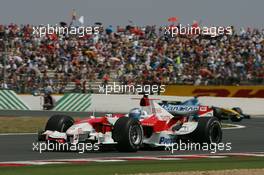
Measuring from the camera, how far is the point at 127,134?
47.9ft

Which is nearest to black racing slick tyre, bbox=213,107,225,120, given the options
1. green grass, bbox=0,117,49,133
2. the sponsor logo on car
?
green grass, bbox=0,117,49,133

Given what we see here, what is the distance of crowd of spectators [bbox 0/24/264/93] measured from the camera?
3528 cm

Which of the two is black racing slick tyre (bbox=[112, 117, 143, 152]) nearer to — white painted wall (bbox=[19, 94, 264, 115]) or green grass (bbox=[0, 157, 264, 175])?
green grass (bbox=[0, 157, 264, 175])

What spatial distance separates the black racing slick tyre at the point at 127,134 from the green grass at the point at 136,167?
187 cm

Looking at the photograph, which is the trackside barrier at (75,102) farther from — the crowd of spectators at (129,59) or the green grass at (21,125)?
the green grass at (21,125)

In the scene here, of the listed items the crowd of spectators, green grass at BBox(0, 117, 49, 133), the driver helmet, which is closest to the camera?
the driver helmet

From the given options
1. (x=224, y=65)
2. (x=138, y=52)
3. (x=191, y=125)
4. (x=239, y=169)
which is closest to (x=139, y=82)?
(x=138, y=52)

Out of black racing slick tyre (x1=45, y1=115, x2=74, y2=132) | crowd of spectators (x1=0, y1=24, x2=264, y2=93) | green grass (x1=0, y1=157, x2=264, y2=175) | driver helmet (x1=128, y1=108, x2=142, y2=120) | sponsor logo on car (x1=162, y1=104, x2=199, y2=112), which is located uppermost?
crowd of spectators (x1=0, y1=24, x2=264, y2=93)

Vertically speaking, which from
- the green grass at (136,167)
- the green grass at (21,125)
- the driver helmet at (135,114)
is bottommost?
the green grass at (136,167)

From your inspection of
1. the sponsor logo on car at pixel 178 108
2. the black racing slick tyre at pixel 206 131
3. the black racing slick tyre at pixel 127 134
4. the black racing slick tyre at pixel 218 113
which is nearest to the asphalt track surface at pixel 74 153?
the black racing slick tyre at pixel 127 134

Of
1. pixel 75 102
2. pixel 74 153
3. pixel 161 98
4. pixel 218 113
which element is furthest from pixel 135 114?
pixel 75 102

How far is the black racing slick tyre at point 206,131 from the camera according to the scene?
Answer: 53.4 ft

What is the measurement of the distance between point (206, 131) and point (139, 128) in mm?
1888

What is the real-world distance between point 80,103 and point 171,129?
21202 millimetres
